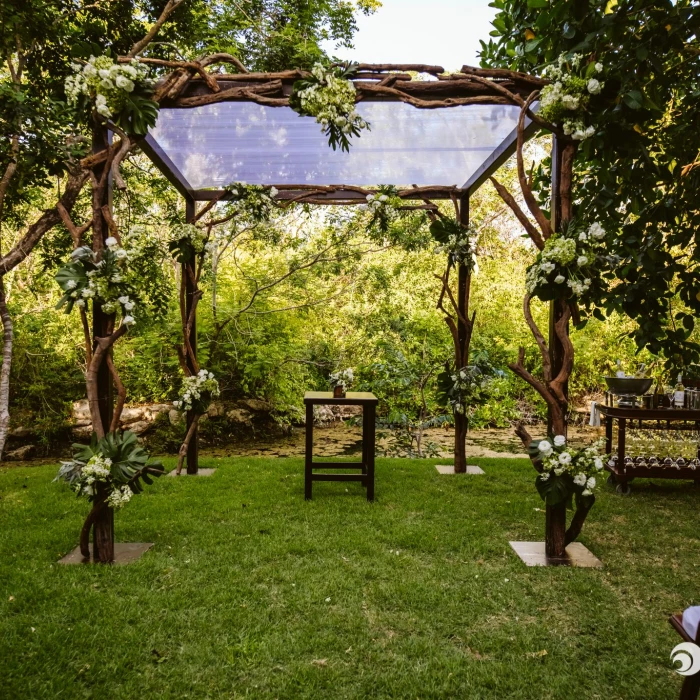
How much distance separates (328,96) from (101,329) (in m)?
1.78

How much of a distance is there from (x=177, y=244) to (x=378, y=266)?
559 cm

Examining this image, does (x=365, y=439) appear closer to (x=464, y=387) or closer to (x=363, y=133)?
(x=464, y=387)

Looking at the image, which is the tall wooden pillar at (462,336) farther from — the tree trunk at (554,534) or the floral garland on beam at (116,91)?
the floral garland on beam at (116,91)

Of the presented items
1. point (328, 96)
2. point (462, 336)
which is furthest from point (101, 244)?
point (462, 336)

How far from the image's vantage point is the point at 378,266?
10172 mm

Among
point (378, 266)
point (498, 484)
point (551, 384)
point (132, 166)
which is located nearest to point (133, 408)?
point (132, 166)

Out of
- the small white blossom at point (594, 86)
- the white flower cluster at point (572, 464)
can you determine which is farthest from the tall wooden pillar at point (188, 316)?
the small white blossom at point (594, 86)

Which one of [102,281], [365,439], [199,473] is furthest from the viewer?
[199,473]

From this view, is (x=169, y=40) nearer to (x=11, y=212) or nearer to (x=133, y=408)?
(x=11, y=212)

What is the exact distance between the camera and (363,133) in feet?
14.6

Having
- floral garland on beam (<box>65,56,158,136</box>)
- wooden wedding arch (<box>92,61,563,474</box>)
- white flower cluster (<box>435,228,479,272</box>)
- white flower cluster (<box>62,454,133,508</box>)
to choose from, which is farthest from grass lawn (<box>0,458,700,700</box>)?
floral garland on beam (<box>65,56,158,136</box>)

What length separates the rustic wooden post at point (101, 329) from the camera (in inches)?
122

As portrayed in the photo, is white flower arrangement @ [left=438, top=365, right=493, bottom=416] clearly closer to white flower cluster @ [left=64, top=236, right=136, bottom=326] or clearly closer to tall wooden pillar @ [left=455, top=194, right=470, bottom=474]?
tall wooden pillar @ [left=455, top=194, right=470, bottom=474]

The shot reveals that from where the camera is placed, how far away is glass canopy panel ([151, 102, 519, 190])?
4008 millimetres
